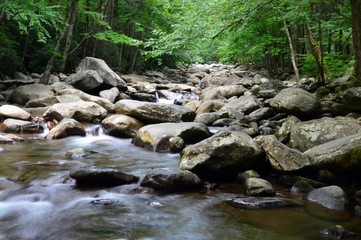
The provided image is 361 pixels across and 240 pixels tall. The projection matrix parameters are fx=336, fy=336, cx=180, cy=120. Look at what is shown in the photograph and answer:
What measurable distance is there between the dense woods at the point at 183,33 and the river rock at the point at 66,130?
2.73 m

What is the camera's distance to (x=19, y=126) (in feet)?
30.2

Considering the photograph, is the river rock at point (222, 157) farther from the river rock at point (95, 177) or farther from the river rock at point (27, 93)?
the river rock at point (27, 93)

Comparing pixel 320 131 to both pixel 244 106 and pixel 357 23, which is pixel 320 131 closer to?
pixel 357 23

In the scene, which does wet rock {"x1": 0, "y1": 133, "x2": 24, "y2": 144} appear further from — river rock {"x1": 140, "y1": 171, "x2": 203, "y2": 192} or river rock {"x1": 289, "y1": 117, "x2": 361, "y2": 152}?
river rock {"x1": 289, "y1": 117, "x2": 361, "y2": 152}

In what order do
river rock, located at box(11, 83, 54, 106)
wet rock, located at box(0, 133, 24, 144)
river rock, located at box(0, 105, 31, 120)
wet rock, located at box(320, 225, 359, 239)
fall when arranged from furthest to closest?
river rock, located at box(11, 83, 54, 106), river rock, located at box(0, 105, 31, 120), wet rock, located at box(0, 133, 24, 144), wet rock, located at box(320, 225, 359, 239)

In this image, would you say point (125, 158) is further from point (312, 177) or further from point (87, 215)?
point (312, 177)

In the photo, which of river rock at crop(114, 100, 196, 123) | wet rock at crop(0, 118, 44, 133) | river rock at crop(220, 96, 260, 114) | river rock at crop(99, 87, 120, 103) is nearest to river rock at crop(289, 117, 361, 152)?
river rock at crop(114, 100, 196, 123)

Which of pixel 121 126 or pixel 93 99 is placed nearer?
pixel 121 126

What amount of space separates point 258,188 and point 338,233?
1483 millimetres

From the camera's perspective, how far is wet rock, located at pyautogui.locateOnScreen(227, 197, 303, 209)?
182 inches

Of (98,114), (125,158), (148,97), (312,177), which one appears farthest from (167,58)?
(312,177)

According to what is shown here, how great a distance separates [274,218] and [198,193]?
4.42 feet

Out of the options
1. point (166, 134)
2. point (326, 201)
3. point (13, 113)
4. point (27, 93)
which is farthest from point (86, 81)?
point (326, 201)

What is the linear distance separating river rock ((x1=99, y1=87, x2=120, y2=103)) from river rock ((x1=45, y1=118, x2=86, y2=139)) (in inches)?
166
